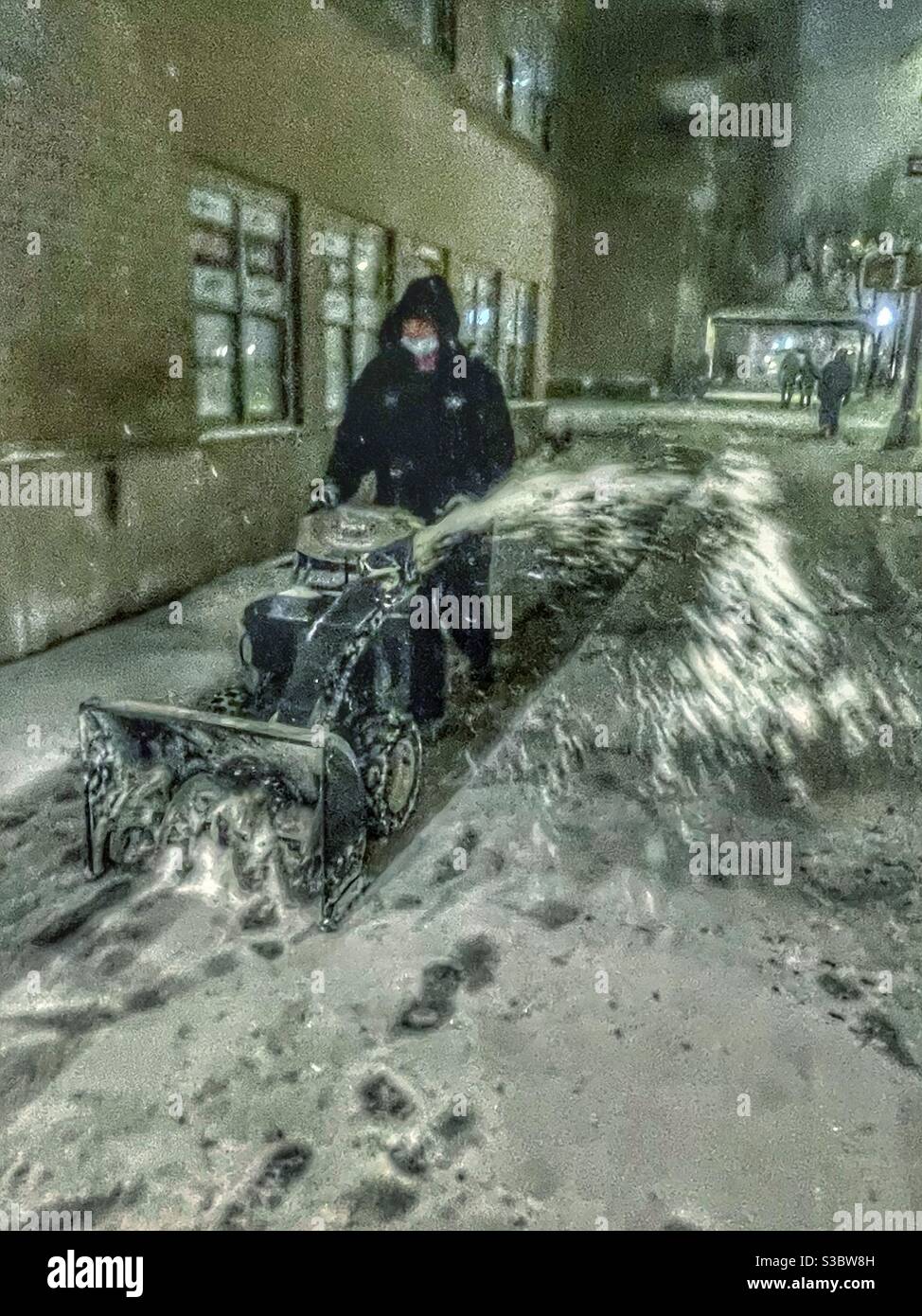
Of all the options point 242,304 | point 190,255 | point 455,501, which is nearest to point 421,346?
point 455,501

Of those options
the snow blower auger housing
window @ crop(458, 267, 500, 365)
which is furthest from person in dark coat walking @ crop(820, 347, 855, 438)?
the snow blower auger housing

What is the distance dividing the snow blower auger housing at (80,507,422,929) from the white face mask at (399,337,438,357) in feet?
3.65

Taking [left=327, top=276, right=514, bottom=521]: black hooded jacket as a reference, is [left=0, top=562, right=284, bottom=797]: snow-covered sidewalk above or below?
below

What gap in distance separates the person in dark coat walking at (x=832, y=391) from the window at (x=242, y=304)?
52.0ft

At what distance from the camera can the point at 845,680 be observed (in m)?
5.96

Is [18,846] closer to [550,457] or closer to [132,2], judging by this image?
[132,2]

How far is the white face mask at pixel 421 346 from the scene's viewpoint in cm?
488

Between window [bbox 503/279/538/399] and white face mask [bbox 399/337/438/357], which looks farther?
window [bbox 503/279/538/399]

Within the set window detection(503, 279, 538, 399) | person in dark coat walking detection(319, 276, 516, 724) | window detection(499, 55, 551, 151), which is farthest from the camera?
window detection(503, 279, 538, 399)

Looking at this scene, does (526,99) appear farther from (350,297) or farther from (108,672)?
(108,672)

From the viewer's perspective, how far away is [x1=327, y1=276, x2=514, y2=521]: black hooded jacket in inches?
194

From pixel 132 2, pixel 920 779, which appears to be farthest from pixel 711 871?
pixel 132 2

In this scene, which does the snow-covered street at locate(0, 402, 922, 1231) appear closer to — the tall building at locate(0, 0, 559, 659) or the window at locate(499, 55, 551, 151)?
the tall building at locate(0, 0, 559, 659)

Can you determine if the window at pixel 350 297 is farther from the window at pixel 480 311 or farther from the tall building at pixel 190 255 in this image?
the window at pixel 480 311
